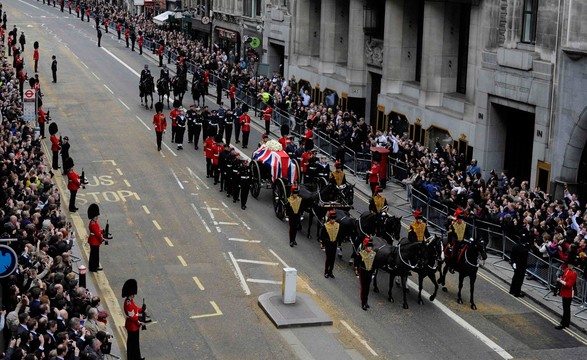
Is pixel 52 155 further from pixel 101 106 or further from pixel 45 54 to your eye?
pixel 45 54

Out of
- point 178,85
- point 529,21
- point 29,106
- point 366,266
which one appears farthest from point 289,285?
point 178,85

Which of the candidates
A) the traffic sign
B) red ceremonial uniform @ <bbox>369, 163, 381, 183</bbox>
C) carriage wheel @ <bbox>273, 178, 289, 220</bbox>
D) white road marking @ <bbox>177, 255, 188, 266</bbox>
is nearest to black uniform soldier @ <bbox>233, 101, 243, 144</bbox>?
red ceremonial uniform @ <bbox>369, 163, 381, 183</bbox>

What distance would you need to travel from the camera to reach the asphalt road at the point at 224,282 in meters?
23.1

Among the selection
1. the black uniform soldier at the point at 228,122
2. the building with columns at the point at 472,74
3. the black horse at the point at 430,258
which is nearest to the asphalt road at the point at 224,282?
the black horse at the point at 430,258

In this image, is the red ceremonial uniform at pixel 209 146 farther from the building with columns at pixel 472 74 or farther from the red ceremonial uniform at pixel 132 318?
the red ceremonial uniform at pixel 132 318

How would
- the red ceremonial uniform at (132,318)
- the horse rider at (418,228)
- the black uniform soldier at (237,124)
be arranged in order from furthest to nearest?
1. the black uniform soldier at (237,124)
2. the horse rider at (418,228)
3. the red ceremonial uniform at (132,318)

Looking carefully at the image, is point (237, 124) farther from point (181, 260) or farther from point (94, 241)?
point (94, 241)

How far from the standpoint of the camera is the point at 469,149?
131 ft

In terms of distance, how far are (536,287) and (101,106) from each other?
98.0 ft

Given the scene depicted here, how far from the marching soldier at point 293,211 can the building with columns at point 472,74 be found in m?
9.51

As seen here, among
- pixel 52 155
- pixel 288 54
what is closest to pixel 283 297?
pixel 52 155

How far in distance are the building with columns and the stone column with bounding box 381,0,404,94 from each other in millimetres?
44

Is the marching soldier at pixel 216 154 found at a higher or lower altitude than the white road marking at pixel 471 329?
higher

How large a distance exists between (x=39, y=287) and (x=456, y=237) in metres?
11.1
